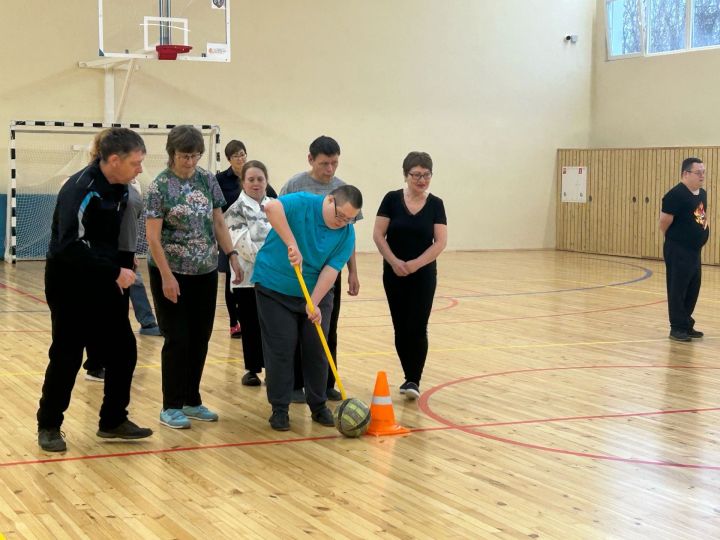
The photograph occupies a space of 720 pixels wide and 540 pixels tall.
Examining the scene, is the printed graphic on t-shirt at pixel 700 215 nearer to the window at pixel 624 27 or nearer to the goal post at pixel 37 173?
the goal post at pixel 37 173

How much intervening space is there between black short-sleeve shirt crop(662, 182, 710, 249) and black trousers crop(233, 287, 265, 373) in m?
4.08

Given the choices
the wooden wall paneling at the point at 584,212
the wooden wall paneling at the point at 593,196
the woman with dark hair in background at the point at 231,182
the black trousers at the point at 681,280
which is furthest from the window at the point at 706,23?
the woman with dark hair in background at the point at 231,182

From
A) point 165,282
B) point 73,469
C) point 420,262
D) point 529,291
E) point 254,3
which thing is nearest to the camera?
point 73,469

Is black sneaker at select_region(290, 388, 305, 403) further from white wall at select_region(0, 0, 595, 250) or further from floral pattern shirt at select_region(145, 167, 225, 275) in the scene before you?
white wall at select_region(0, 0, 595, 250)

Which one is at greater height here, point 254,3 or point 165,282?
point 254,3

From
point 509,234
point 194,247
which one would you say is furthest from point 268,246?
point 509,234

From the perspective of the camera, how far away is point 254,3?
1698 centimetres

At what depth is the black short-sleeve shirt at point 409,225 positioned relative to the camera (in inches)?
244

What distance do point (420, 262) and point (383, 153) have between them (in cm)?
1252

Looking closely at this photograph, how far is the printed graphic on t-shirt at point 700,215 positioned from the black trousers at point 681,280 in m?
0.24

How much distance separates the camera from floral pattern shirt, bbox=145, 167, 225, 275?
518 centimetres

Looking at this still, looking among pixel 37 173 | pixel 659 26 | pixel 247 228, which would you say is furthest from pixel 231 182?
pixel 659 26

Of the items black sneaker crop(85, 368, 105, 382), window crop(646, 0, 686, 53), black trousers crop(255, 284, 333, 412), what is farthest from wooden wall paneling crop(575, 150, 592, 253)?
black trousers crop(255, 284, 333, 412)

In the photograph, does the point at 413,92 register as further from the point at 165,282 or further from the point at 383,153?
the point at 165,282
